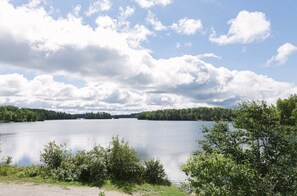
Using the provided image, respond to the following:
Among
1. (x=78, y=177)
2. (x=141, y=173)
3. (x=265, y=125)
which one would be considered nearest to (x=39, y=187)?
(x=78, y=177)

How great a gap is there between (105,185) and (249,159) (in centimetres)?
1340

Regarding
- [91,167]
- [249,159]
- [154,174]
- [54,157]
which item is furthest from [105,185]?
[249,159]

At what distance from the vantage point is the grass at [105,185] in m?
18.5

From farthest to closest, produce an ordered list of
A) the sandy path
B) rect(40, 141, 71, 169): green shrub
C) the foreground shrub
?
rect(40, 141, 71, 169): green shrub
the foreground shrub
the sandy path

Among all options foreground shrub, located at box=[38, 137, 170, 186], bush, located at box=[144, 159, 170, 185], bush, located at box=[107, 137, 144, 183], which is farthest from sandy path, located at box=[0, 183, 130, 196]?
bush, located at box=[144, 159, 170, 185]

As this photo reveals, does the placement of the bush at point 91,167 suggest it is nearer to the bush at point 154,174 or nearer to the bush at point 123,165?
the bush at point 123,165

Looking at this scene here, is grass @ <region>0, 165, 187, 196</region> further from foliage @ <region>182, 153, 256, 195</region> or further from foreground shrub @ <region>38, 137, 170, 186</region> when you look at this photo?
foliage @ <region>182, 153, 256, 195</region>

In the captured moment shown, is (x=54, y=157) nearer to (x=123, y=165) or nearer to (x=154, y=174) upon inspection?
(x=123, y=165)

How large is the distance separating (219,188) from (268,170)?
1.56m

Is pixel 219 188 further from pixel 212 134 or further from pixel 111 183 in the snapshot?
pixel 111 183

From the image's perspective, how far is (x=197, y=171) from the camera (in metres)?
6.52

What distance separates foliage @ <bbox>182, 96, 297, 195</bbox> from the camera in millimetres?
6238

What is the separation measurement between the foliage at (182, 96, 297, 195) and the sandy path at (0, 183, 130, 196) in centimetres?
982

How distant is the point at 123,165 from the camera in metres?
21.4
